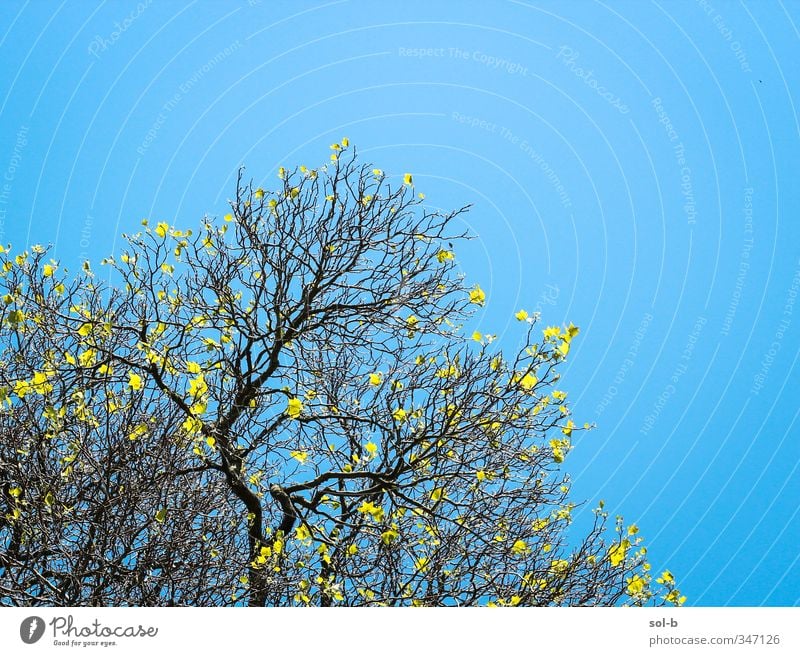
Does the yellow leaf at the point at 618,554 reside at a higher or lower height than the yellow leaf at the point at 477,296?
lower

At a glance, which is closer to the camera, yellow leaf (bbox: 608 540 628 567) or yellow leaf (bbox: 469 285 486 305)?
yellow leaf (bbox: 608 540 628 567)

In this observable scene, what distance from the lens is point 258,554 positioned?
8273 mm

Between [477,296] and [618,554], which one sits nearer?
[618,554]

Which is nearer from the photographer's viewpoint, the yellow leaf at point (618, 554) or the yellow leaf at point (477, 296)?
the yellow leaf at point (618, 554)

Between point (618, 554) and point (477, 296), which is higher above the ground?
point (477, 296)

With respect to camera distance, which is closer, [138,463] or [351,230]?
[138,463]

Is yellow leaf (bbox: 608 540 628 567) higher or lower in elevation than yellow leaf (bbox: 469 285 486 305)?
lower
